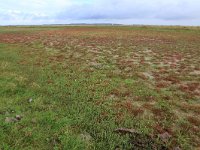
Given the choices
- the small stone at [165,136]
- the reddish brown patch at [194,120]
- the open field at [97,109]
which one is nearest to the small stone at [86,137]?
the open field at [97,109]

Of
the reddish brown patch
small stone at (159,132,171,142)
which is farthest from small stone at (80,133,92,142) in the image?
the reddish brown patch

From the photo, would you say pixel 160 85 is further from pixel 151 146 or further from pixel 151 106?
pixel 151 146

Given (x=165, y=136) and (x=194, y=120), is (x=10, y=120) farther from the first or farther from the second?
(x=194, y=120)

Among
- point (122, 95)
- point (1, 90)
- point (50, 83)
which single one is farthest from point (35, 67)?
point (122, 95)

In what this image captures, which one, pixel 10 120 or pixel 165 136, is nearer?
pixel 165 136

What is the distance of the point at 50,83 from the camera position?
16.8 meters

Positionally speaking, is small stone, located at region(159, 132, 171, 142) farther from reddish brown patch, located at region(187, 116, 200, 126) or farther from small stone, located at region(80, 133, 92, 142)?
small stone, located at region(80, 133, 92, 142)

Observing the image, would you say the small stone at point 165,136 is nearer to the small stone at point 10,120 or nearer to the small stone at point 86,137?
the small stone at point 86,137

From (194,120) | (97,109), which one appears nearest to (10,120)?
(97,109)

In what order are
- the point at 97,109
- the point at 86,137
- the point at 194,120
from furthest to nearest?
the point at 97,109, the point at 194,120, the point at 86,137

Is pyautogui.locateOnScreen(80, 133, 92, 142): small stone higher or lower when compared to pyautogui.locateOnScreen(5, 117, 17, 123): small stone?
lower

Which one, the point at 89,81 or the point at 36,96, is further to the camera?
the point at 89,81

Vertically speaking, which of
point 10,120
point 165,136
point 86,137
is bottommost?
point 165,136

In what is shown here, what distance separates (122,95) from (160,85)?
390cm
